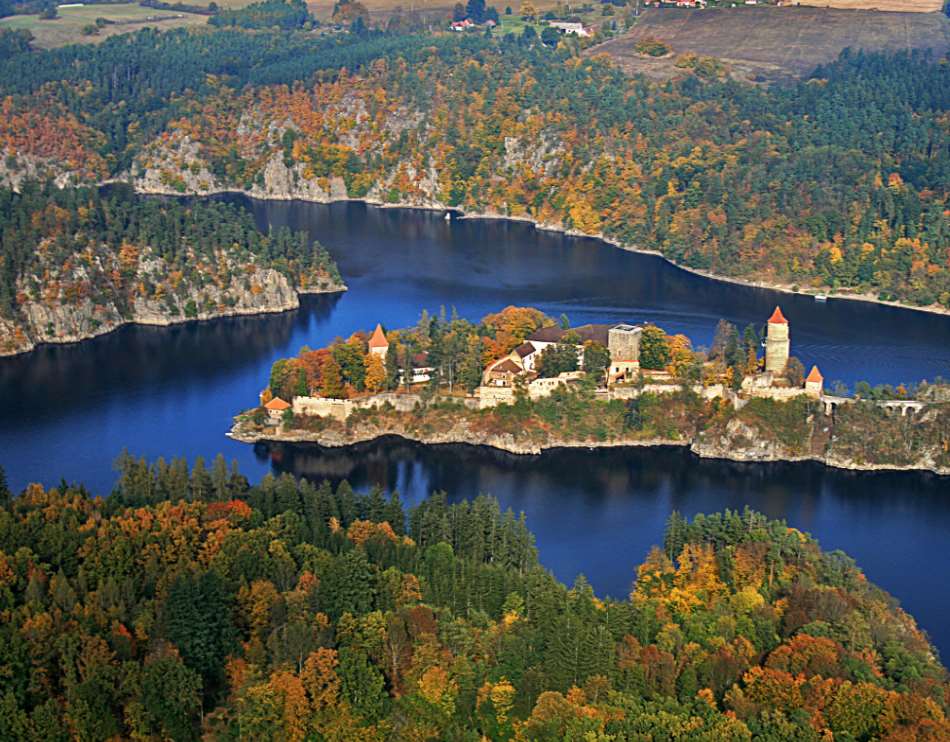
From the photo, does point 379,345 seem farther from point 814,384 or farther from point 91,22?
point 91,22

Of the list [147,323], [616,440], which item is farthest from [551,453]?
[147,323]

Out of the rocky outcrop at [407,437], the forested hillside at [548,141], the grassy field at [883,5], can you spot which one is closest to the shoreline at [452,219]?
the forested hillside at [548,141]

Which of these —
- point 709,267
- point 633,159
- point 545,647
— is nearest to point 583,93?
point 633,159

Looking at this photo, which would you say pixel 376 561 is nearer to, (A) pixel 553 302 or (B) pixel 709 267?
(A) pixel 553 302

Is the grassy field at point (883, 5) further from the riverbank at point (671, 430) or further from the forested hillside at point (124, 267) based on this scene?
the riverbank at point (671, 430)

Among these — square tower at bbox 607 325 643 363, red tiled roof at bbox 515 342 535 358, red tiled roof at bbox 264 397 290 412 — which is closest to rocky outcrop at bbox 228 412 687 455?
red tiled roof at bbox 264 397 290 412

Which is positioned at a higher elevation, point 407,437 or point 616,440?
point 616,440
